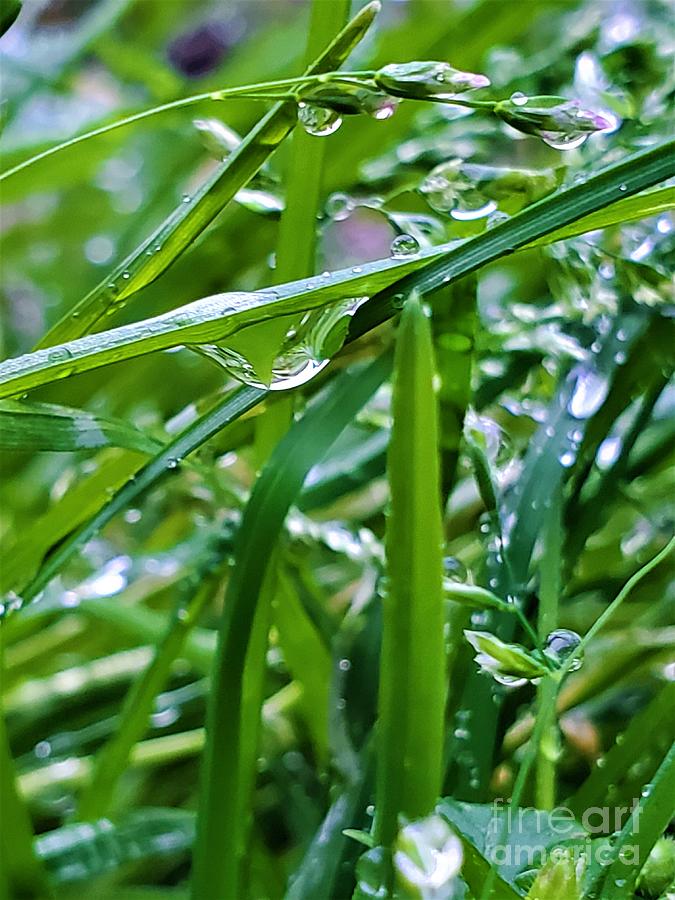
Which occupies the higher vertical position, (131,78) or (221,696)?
(131,78)

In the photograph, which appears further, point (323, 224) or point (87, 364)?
point (323, 224)

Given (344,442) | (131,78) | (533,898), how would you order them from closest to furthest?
(533,898) < (344,442) < (131,78)

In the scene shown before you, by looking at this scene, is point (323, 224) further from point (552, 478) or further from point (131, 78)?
point (131, 78)

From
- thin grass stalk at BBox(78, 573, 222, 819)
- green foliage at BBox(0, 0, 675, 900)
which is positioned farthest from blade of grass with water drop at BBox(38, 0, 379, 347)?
thin grass stalk at BBox(78, 573, 222, 819)

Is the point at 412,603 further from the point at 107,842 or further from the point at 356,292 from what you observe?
the point at 107,842

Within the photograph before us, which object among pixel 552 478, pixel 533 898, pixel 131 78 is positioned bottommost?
pixel 533 898

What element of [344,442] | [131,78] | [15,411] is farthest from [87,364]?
[131,78]

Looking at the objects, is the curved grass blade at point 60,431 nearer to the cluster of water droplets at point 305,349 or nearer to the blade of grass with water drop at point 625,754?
the cluster of water droplets at point 305,349

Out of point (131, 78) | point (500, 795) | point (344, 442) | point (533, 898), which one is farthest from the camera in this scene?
point (131, 78)
